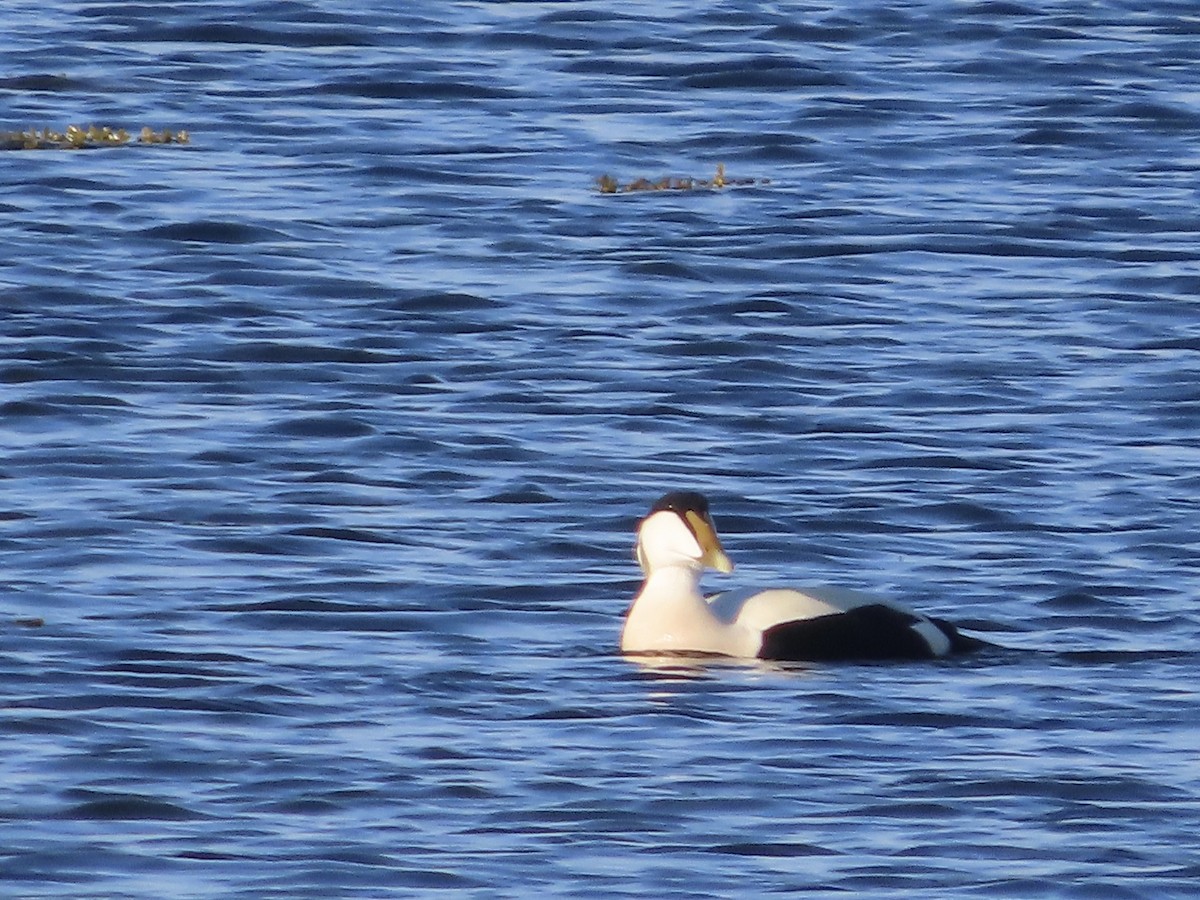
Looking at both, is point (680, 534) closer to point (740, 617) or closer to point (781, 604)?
point (740, 617)

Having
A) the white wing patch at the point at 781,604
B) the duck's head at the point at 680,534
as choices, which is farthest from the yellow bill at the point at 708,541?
the white wing patch at the point at 781,604

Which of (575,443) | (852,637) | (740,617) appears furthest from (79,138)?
(852,637)

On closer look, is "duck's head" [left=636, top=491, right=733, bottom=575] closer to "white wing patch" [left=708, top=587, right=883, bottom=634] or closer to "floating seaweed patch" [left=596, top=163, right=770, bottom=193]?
"white wing patch" [left=708, top=587, right=883, bottom=634]

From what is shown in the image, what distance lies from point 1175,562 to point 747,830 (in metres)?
3.92

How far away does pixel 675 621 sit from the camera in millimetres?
11422

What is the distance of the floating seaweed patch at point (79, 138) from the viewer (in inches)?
837

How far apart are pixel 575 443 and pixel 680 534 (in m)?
2.84

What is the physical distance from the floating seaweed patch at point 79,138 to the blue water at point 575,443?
0.61 ft

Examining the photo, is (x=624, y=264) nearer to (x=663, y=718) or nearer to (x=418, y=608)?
(x=418, y=608)

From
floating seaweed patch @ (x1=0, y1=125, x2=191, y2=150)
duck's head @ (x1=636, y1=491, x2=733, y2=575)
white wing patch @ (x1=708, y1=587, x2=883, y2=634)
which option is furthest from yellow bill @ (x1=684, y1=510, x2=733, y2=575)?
floating seaweed patch @ (x1=0, y1=125, x2=191, y2=150)

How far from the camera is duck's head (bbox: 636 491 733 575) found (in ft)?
38.3

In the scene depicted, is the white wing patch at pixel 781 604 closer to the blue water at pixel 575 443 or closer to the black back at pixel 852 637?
the black back at pixel 852 637

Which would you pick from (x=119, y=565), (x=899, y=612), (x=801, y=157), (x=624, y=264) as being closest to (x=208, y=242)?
(x=624, y=264)

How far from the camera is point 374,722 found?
33.0 feet
